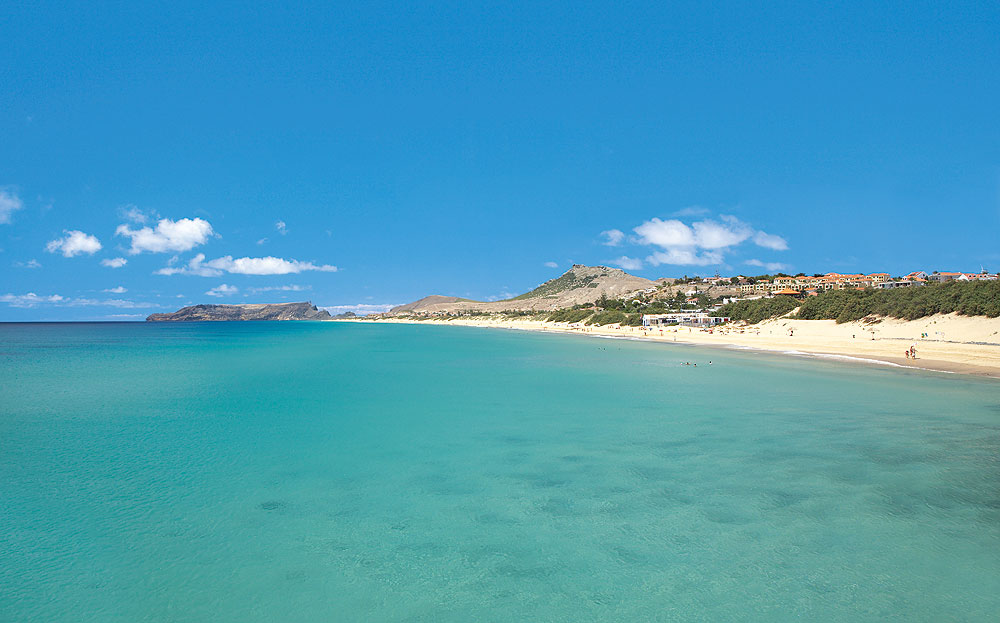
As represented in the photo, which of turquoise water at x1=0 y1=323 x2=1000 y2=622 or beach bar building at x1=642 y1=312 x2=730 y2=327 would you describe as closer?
turquoise water at x1=0 y1=323 x2=1000 y2=622

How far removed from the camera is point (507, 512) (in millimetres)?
8875

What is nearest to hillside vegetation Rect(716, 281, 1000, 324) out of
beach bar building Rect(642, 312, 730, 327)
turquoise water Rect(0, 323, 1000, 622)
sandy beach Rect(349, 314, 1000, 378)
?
sandy beach Rect(349, 314, 1000, 378)

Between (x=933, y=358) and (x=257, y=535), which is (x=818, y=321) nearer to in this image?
(x=933, y=358)

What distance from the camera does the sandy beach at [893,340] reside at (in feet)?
103

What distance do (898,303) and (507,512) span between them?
58.2 meters

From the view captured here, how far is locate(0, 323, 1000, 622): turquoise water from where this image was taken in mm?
6188

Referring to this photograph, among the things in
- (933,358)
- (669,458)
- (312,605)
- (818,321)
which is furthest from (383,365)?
(818,321)

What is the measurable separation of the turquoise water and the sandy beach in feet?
49.0

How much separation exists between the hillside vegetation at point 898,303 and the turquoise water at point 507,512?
31049 mm

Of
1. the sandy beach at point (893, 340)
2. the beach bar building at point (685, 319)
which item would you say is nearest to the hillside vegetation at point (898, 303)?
the sandy beach at point (893, 340)

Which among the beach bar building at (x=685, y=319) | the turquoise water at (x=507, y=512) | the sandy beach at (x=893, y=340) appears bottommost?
the turquoise water at (x=507, y=512)

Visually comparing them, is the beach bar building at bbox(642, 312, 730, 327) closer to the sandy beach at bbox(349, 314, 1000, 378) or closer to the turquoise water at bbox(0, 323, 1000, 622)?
the sandy beach at bbox(349, 314, 1000, 378)

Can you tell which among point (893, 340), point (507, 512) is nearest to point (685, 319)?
point (893, 340)

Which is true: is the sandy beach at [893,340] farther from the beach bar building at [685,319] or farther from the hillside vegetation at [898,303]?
the beach bar building at [685,319]
